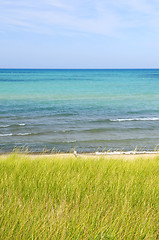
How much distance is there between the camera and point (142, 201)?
399 centimetres

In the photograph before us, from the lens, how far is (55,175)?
5141mm

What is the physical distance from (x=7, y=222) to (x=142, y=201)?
1810 mm

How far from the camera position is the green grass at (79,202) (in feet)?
10.2

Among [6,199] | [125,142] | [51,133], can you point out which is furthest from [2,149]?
[6,199]

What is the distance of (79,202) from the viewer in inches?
159

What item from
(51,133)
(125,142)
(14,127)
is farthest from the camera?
(14,127)

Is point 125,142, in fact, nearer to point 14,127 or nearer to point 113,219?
point 14,127

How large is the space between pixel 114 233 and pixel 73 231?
0.43 metres

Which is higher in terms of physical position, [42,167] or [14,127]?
[42,167]

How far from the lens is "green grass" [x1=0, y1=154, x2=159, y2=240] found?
3.11m

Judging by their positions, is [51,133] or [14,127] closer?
[51,133]

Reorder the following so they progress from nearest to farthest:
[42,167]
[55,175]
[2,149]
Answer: [55,175] < [42,167] < [2,149]

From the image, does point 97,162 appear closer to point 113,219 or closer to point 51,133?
point 113,219

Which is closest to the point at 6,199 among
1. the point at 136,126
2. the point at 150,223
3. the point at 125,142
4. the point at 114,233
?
the point at 114,233
